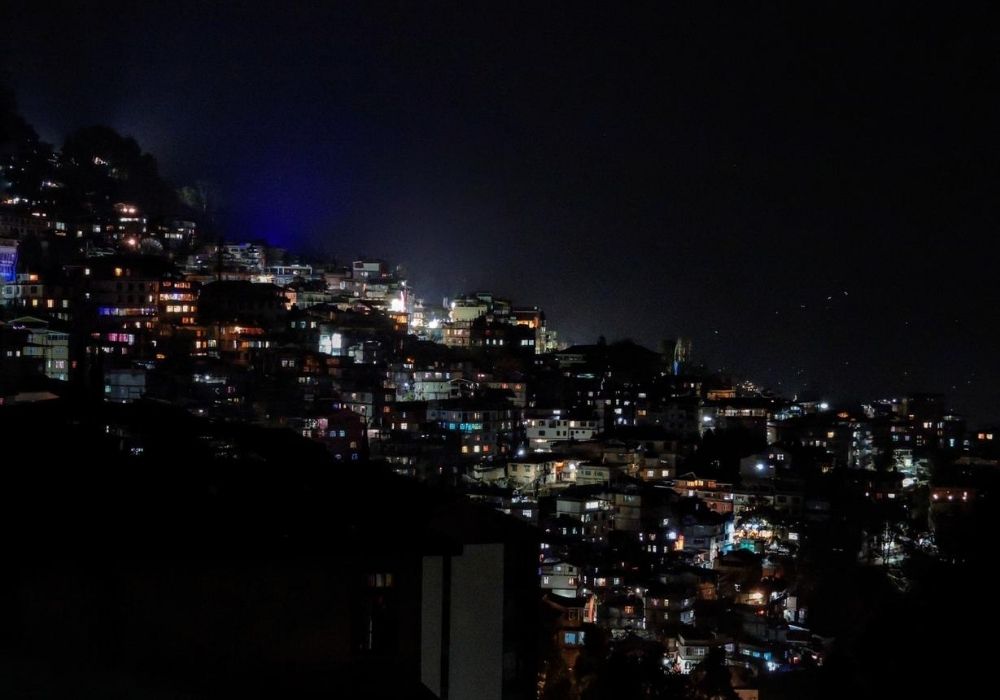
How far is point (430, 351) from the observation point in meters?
26.8

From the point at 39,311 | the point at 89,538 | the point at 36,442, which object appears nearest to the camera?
the point at 89,538

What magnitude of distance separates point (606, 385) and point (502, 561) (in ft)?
79.2

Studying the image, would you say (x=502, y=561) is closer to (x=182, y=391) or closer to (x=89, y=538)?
(x=89, y=538)

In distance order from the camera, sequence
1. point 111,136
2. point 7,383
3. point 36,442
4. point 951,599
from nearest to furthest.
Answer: point 36,442
point 951,599
point 7,383
point 111,136

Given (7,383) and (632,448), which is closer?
(7,383)

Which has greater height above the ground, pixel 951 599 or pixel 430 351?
pixel 430 351

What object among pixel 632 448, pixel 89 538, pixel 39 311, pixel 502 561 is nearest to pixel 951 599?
pixel 502 561

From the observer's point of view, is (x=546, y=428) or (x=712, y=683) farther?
(x=546, y=428)

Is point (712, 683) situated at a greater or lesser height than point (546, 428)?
lesser

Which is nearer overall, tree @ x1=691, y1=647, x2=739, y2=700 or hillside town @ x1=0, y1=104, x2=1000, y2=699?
tree @ x1=691, y1=647, x2=739, y2=700

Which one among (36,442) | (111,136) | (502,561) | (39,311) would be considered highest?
(111,136)

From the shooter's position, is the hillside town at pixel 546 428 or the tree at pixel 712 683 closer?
the tree at pixel 712 683

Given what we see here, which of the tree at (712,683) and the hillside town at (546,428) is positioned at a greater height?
the hillside town at (546,428)

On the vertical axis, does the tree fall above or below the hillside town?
below
